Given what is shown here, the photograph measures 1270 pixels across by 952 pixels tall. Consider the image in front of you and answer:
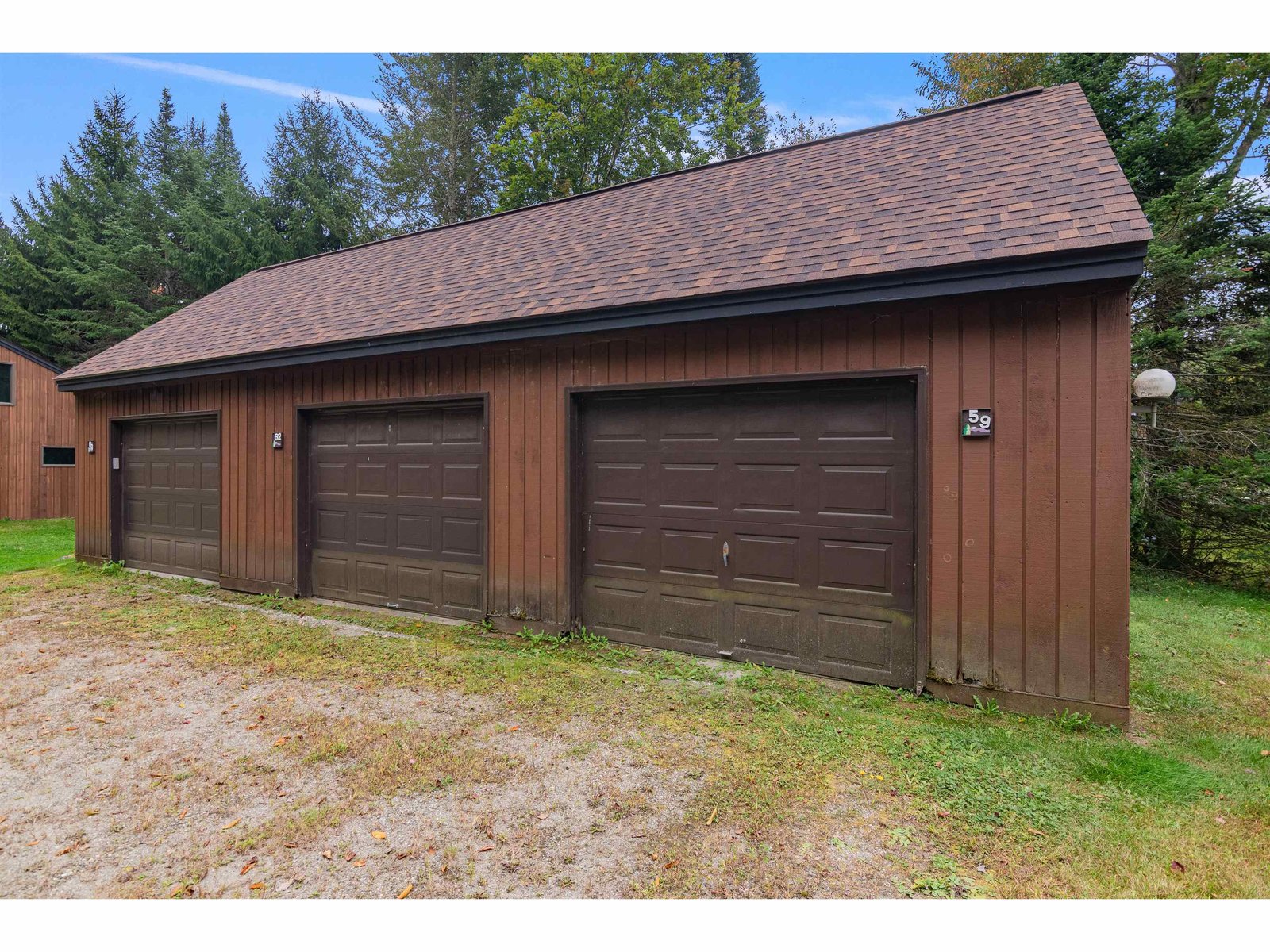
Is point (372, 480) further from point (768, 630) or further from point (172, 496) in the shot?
point (768, 630)

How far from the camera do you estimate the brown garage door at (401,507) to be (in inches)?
230

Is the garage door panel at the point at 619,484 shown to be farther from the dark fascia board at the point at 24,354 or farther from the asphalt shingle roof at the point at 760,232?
the dark fascia board at the point at 24,354

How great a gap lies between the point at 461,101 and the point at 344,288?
13.7 metres

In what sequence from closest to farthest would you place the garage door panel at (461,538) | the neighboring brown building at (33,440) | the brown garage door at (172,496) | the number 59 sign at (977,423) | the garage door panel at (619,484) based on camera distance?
the number 59 sign at (977,423), the garage door panel at (619,484), the garage door panel at (461,538), the brown garage door at (172,496), the neighboring brown building at (33,440)

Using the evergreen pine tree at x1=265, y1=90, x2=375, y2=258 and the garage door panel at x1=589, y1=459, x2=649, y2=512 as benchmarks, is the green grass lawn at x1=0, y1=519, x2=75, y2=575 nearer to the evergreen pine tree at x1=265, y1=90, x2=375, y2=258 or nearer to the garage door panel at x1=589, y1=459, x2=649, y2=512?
the garage door panel at x1=589, y1=459, x2=649, y2=512

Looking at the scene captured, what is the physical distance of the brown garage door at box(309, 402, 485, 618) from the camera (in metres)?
5.84

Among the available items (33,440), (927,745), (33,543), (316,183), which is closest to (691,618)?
(927,745)

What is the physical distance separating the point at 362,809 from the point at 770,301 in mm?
3686

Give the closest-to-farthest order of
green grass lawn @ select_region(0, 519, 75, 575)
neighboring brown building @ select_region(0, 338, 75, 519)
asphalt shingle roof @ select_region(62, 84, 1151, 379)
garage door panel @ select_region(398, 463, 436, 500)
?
asphalt shingle roof @ select_region(62, 84, 1151, 379) < garage door panel @ select_region(398, 463, 436, 500) < green grass lawn @ select_region(0, 519, 75, 575) < neighboring brown building @ select_region(0, 338, 75, 519)

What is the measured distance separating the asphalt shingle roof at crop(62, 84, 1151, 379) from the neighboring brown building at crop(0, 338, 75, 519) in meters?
9.56

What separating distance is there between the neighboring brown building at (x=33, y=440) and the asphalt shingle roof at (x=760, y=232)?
956 cm

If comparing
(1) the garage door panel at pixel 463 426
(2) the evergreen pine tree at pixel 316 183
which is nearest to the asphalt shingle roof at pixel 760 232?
(1) the garage door panel at pixel 463 426

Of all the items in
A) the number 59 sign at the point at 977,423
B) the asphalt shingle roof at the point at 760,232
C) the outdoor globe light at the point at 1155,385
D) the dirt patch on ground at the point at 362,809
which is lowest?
the dirt patch on ground at the point at 362,809

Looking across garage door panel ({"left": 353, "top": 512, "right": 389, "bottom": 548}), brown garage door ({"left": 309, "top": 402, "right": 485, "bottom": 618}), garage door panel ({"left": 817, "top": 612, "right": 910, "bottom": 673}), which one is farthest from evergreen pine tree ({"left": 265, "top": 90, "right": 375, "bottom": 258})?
garage door panel ({"left": 817, "top": 612, "right": 910, "bottom": 673})
